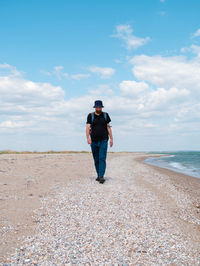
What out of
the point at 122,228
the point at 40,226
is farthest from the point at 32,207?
the point at 122,228

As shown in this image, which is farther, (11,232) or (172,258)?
(11,232)

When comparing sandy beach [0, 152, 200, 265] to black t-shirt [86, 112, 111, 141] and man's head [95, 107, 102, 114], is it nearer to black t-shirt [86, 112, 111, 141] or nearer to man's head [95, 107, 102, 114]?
black t-shirt [86, 112, 111, 141]

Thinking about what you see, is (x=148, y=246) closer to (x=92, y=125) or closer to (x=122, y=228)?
(x=122, y=228)

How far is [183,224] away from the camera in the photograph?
17.0ft

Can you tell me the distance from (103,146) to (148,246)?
511 cm

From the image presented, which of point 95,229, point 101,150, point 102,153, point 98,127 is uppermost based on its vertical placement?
point 98,127

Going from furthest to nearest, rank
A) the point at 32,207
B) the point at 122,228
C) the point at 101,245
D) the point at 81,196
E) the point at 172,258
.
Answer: the point at 81,196
the point at 32,207
the point at 122,228
the point at 101,245
the point at 172,258

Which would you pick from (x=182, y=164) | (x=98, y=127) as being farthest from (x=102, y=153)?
(x=182, y=164)

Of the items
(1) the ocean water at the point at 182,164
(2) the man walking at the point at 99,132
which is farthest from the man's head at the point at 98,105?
(1) the ocean water at the point at 182,164

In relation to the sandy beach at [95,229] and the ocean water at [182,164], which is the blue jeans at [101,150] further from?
the ocean water at [182,164]

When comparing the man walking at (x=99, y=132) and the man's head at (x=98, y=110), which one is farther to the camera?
the man walking at (x=99, y=132)

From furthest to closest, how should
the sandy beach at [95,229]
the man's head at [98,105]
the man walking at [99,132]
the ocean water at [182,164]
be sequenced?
the ocean water at [182,164]
the man walking at [99,132]
the man's head at [98,105]
the sandy beach at [95,229]

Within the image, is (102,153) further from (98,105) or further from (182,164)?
(182,164)

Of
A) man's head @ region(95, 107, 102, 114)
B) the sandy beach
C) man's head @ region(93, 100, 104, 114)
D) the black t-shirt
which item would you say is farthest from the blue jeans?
the sandy beach
